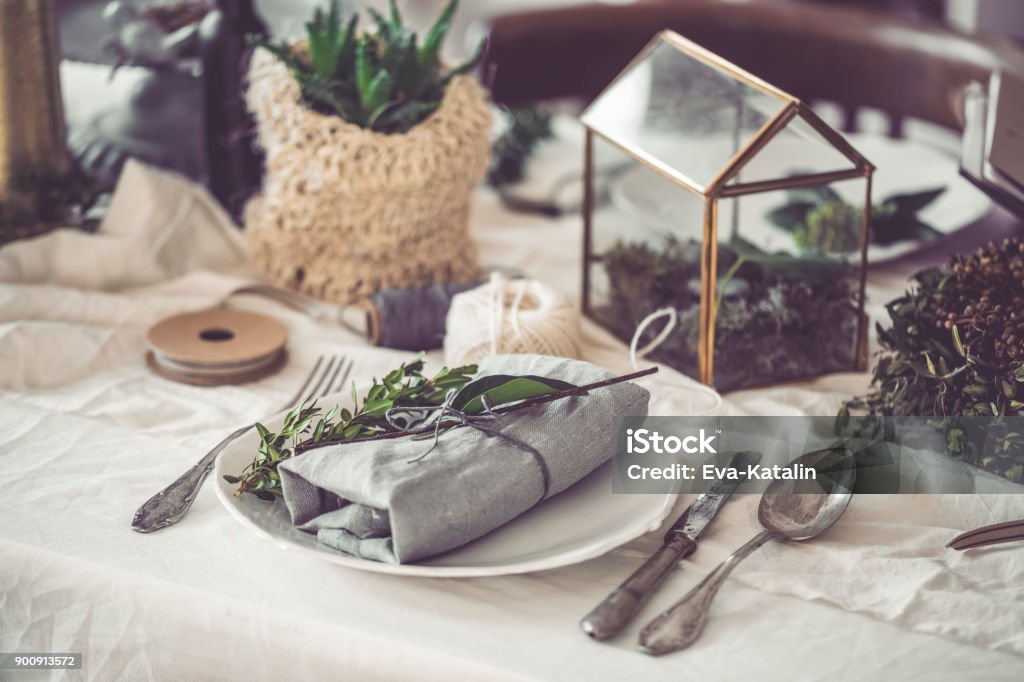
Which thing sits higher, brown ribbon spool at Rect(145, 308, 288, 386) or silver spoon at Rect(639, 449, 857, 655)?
brown ribbon spool at Rect(145, 308, 288, 386)

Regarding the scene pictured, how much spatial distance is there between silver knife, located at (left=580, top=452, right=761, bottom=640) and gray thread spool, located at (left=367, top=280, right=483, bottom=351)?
38cm

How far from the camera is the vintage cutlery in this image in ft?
2.44

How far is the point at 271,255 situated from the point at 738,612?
0.76 meters

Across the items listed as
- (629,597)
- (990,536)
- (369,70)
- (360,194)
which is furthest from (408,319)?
(990,536)

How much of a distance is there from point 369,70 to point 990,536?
0.75 meters

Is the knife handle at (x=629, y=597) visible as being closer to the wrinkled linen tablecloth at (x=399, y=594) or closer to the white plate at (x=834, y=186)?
the wrinkled linen tablecloth at (x=399, y=594)

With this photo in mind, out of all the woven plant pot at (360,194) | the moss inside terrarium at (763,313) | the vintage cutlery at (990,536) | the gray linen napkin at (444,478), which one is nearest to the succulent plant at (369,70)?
the woven plant pot at (360,194)

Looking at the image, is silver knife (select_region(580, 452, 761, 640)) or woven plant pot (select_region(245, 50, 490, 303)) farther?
woven plant pot (select_region(245, 50, 490, 303))

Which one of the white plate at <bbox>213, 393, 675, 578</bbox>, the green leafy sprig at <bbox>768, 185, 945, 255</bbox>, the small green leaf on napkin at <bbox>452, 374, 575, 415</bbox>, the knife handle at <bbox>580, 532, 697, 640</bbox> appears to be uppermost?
the green leafy sprig at <bbox>768, 185, 945, 255</bbox>

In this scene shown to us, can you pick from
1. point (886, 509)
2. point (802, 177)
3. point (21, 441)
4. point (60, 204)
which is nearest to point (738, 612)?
point (886, 509)

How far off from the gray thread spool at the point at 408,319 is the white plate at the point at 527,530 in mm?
302

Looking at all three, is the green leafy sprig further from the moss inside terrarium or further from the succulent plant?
the succulent plant

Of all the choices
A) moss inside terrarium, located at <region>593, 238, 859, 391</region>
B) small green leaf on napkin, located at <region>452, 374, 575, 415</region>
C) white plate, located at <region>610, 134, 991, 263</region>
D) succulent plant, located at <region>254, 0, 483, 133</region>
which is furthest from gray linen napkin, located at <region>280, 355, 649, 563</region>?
succulent plant, located at <region>254, 0, 483, 133</region>

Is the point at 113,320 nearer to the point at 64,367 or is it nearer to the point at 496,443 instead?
the point at 64,367
